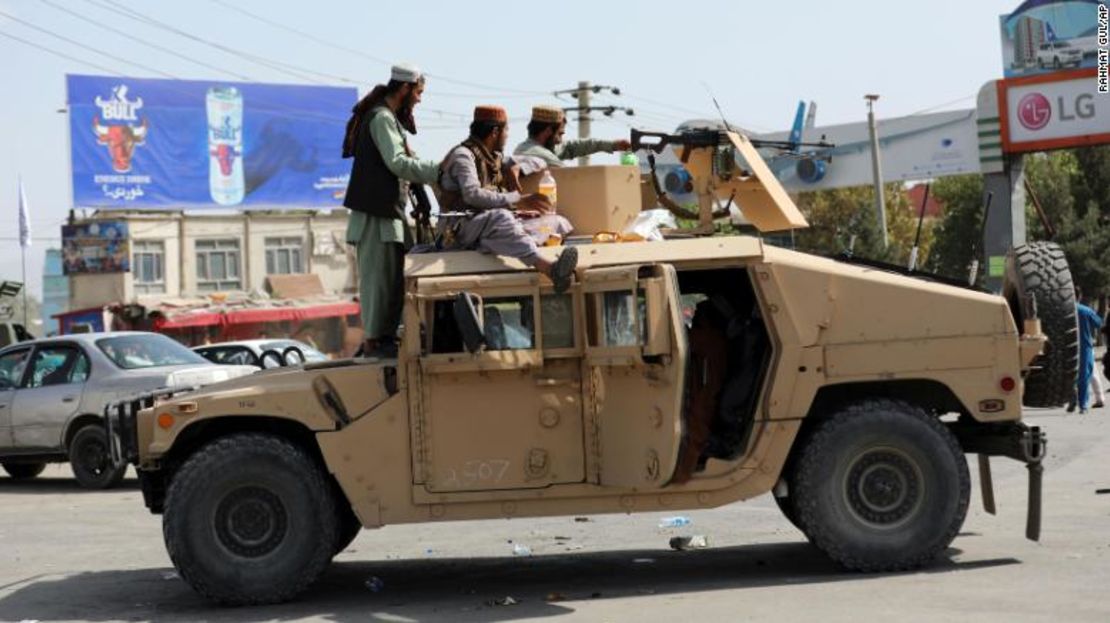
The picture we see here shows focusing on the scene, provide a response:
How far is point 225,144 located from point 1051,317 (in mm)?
61319

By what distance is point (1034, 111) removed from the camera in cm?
3375

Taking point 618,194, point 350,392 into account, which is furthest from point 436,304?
point 618,194

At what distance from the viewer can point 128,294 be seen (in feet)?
216

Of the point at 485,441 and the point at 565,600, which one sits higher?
the point at 485,441

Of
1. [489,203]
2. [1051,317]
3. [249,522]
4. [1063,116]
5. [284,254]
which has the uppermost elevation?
[284,254]

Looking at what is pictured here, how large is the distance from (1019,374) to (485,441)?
2982 millimetres

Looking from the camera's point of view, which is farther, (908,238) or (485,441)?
(908,238)

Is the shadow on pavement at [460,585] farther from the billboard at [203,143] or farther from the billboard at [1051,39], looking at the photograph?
the billboard at [203,143]

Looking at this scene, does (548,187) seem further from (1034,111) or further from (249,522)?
(1034,111)

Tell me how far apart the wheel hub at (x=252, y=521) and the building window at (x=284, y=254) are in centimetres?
6322

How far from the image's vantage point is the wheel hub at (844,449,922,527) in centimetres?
909

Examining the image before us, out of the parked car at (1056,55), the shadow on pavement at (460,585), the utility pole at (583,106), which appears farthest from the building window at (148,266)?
the shadow on pavement at (460,585)

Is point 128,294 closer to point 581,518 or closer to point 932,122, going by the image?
point 932,122

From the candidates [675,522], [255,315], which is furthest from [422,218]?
[255,315]
